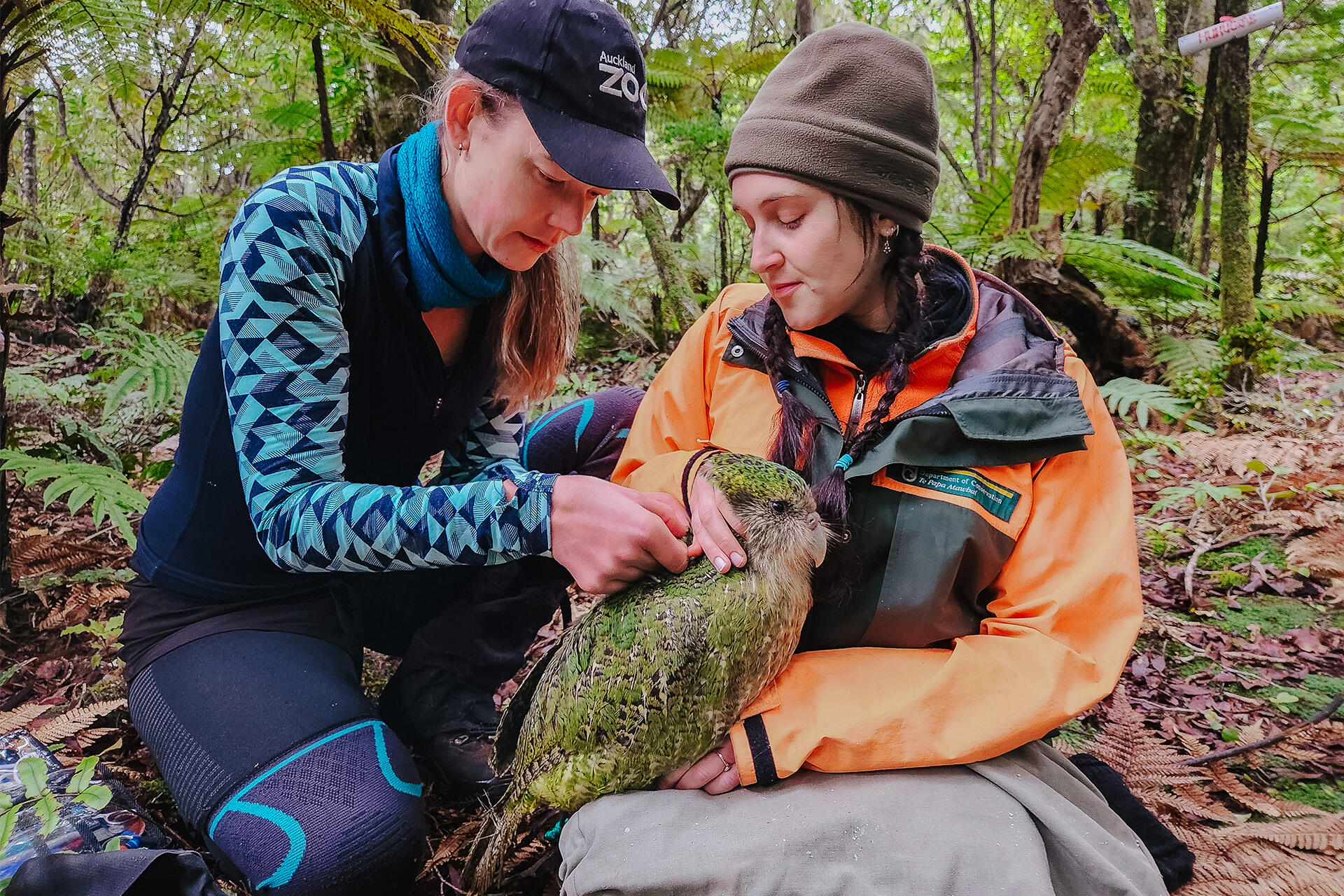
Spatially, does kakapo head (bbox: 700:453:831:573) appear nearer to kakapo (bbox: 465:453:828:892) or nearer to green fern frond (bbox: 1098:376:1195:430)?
kakapo (bbox: 465:453:828:892)

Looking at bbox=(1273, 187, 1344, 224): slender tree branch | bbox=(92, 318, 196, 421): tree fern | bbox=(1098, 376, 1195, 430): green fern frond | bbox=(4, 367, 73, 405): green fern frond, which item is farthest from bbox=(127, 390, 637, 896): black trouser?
bbox=(1273, 187, 1344, 224): slender tree branch

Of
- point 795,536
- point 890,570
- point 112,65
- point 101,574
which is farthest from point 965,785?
point 112,65

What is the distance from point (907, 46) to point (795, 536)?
4.94 feet

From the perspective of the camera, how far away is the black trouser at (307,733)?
2.16 m

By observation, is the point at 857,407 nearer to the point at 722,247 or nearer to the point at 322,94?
the point at 322,94

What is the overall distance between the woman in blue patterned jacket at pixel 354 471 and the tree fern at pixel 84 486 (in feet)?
1.88

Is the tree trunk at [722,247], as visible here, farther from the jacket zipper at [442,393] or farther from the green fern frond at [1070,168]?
the jacket zipper at [442,393]

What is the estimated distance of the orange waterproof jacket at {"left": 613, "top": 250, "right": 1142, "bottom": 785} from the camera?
6.54ft

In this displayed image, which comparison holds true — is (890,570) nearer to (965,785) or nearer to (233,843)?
(965,785)

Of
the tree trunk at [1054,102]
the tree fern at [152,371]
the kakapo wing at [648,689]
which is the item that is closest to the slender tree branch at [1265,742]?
the kakapo wing at [648,689]

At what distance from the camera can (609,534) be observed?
208 cm

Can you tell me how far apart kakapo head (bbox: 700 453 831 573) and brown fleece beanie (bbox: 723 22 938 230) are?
0.87 metres

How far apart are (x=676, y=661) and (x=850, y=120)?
1.58 m

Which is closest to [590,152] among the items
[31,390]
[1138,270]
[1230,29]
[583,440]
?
[583,440]
